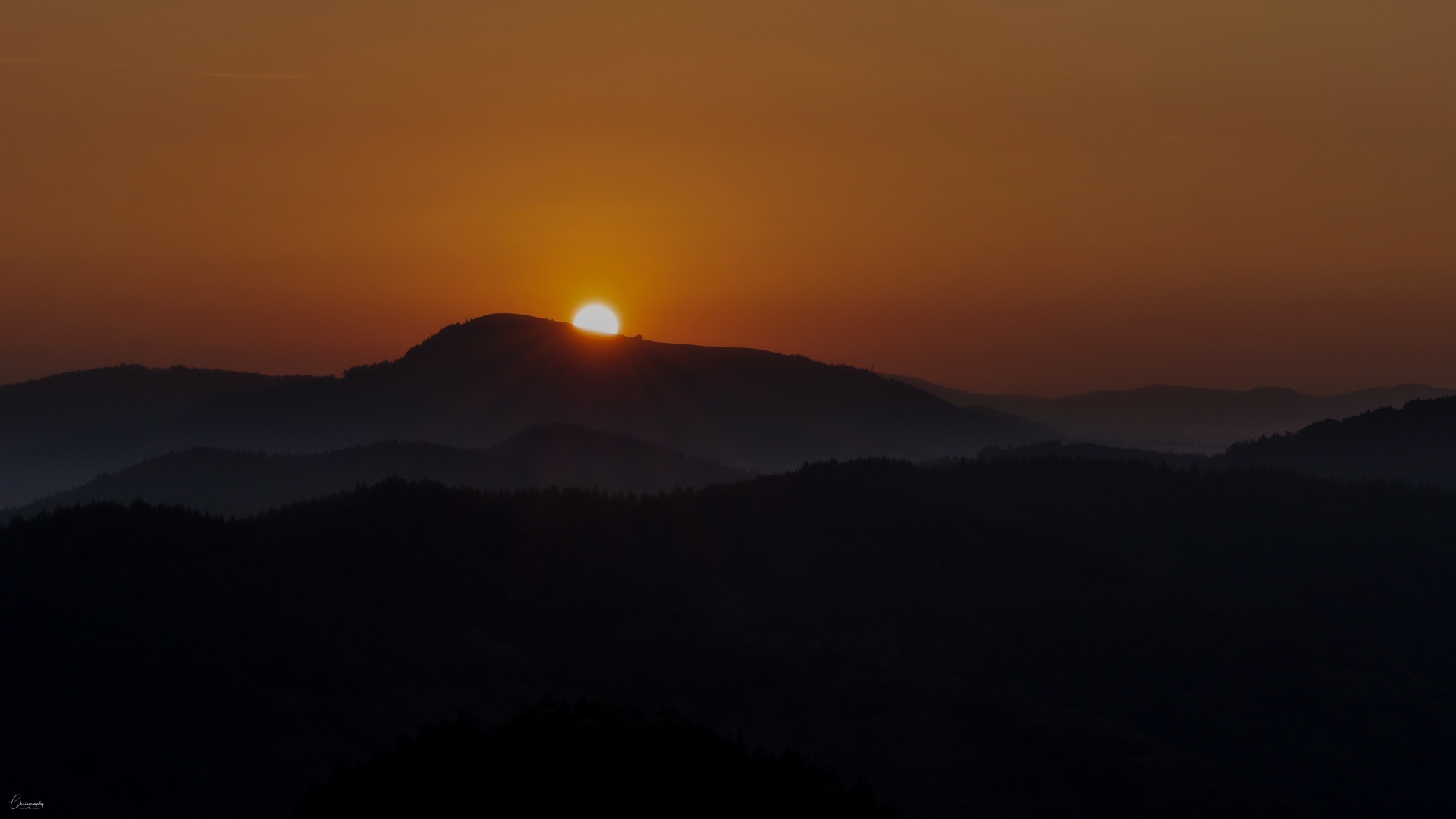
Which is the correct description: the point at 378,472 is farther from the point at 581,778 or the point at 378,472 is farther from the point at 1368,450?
the point at 1368,450

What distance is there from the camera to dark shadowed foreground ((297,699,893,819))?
67.8ft

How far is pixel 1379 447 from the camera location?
132375 millimetres

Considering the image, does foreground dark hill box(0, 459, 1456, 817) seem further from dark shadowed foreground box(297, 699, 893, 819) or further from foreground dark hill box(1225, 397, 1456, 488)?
foreground dark hill box(1225, 397, 1456, 488)

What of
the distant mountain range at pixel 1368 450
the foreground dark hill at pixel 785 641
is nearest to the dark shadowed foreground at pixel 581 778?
the foreground dark hill at pixel 785 641

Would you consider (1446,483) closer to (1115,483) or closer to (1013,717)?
(1115,483)

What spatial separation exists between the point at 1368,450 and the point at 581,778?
464 feet

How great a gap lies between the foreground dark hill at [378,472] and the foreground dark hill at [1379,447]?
253ft

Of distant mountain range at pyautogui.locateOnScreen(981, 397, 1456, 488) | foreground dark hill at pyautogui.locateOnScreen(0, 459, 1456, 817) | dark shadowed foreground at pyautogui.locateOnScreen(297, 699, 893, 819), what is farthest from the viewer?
distant mountain range at pyautogui.locateOnScreen(981, 397, 1456, 488)

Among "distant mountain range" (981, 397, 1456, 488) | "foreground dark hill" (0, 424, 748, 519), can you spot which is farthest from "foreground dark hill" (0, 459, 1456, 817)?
"distant mountain range" (981, 397, 1456, 488)

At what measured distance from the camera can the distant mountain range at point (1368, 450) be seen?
12406 cm

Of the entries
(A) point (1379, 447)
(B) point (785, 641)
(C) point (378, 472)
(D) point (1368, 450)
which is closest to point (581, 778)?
(B) point (785, 641)

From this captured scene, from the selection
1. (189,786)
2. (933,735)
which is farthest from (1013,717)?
(189,786)

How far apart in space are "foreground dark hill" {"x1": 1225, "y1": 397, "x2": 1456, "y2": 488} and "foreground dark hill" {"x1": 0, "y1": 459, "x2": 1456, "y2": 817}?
51.8m

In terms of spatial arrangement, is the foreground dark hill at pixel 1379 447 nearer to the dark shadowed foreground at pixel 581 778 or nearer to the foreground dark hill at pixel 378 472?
the foreground dark hill at pixel 378 472
